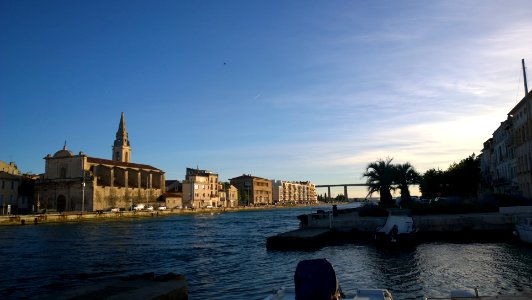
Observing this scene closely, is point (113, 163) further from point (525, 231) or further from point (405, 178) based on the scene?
point (525, 231)

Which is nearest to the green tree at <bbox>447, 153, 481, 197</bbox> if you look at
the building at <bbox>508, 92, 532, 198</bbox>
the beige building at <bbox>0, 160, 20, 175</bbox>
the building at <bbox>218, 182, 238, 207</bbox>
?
the building at <bbox>508, 92, 532, 198</bbox>

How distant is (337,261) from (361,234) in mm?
13775

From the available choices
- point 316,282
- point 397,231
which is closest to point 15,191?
point 397,231

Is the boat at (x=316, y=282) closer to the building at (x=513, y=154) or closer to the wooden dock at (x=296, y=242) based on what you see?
the wooden dock at (x=296, y=242)

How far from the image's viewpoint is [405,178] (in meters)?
52.9

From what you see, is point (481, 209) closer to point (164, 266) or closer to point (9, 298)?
point (164, 266)

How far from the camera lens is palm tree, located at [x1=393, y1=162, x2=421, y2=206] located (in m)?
52.4

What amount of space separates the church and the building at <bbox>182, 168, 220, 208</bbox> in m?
15.2

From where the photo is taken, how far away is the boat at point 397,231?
105 feet

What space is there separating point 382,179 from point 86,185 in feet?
292

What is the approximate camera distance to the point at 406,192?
5288 centimetres

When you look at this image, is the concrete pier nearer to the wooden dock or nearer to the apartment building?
the wooden dock

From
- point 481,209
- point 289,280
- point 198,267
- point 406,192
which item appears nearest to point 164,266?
point 198,267

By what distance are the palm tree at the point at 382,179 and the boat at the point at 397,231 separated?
1718 centimetres
